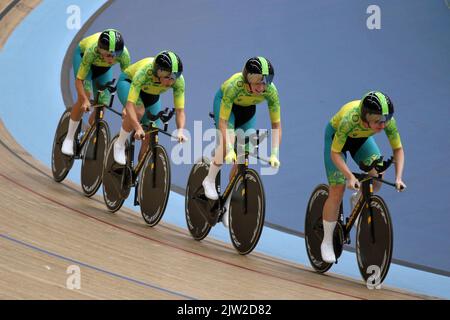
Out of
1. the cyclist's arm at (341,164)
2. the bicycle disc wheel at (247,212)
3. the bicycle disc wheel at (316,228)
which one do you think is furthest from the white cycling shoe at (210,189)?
the cyclist's arm at (341,164)

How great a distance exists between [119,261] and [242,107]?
4.31 feet

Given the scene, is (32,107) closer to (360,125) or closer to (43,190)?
(43,190)

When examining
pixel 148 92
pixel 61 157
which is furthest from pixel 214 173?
pixel 61 157

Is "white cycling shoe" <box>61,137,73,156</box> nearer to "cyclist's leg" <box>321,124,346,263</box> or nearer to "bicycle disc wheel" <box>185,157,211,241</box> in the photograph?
"bicycle disc wheel" <box>185,157,211,241</box>

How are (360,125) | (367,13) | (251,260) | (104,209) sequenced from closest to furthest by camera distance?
(360,125)
(251,260)
(104,209)
(367,13)

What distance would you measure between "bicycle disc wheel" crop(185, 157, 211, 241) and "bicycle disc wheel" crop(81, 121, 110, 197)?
2.66 ft

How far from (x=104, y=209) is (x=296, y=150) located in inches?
76.0

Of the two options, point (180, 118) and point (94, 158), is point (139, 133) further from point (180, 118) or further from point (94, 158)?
point (94, 158)

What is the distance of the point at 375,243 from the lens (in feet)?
19.5

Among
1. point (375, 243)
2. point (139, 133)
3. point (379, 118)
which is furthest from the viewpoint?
point (139, 133)

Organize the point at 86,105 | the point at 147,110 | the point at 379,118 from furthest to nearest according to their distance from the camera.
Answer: the point at 86,105 → the point at 147,110 → the point at 379,118
